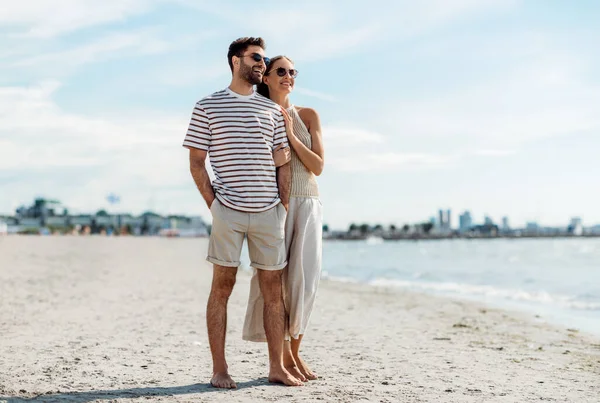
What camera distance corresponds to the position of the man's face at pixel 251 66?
4406 mm

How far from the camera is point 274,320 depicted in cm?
454

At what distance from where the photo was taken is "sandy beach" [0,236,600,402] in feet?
14.6

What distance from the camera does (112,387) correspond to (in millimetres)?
4488

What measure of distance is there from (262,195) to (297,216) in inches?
14.4

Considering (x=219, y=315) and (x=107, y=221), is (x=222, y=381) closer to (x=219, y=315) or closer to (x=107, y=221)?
(x=219, y=315)

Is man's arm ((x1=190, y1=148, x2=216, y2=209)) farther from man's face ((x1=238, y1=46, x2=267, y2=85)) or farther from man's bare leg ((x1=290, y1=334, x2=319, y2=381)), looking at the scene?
man's bare leg ((x1=290, y1=334, x2=319, y2=381))

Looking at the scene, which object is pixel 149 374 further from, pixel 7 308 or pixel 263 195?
pixel 7 308

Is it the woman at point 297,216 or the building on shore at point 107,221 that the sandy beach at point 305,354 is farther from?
the building on shore at point 107,221

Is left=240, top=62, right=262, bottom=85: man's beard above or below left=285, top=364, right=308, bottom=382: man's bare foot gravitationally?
above

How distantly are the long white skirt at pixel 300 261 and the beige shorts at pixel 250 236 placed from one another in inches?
5.6

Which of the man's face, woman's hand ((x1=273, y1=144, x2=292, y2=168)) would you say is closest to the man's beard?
the man's face

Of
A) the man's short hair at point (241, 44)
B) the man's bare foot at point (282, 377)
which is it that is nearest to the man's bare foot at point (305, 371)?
the man's bare foot at point (282, 377)

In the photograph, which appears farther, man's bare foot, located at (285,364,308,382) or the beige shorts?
man's bare foot, located at (285,364,308,382)

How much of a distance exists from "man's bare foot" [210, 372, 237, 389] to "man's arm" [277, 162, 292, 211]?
3.94 feet
